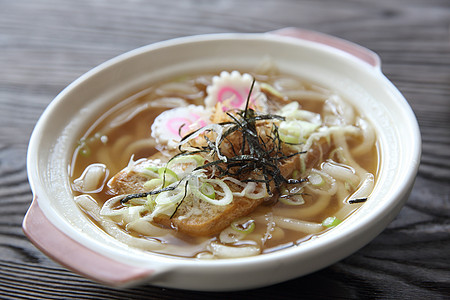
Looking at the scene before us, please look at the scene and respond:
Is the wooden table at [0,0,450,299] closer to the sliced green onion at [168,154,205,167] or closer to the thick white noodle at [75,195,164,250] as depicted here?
the thick white noodle at [75,195,164,250]

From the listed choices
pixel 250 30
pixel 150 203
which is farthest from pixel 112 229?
pixel 250 30

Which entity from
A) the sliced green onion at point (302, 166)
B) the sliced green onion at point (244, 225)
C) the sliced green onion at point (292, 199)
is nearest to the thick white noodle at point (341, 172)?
the sliced green onion at point (302, 166)

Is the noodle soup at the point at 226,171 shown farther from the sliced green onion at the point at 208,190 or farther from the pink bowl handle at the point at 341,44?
the pink bowl handle at the point at 341,44

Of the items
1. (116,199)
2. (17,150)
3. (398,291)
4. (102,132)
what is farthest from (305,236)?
(17,150)

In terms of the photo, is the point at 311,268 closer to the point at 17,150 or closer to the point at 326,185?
the point at 326,185

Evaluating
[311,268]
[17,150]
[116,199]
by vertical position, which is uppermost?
[311,268]

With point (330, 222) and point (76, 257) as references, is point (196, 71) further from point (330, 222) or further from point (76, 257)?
point (76, 257)
